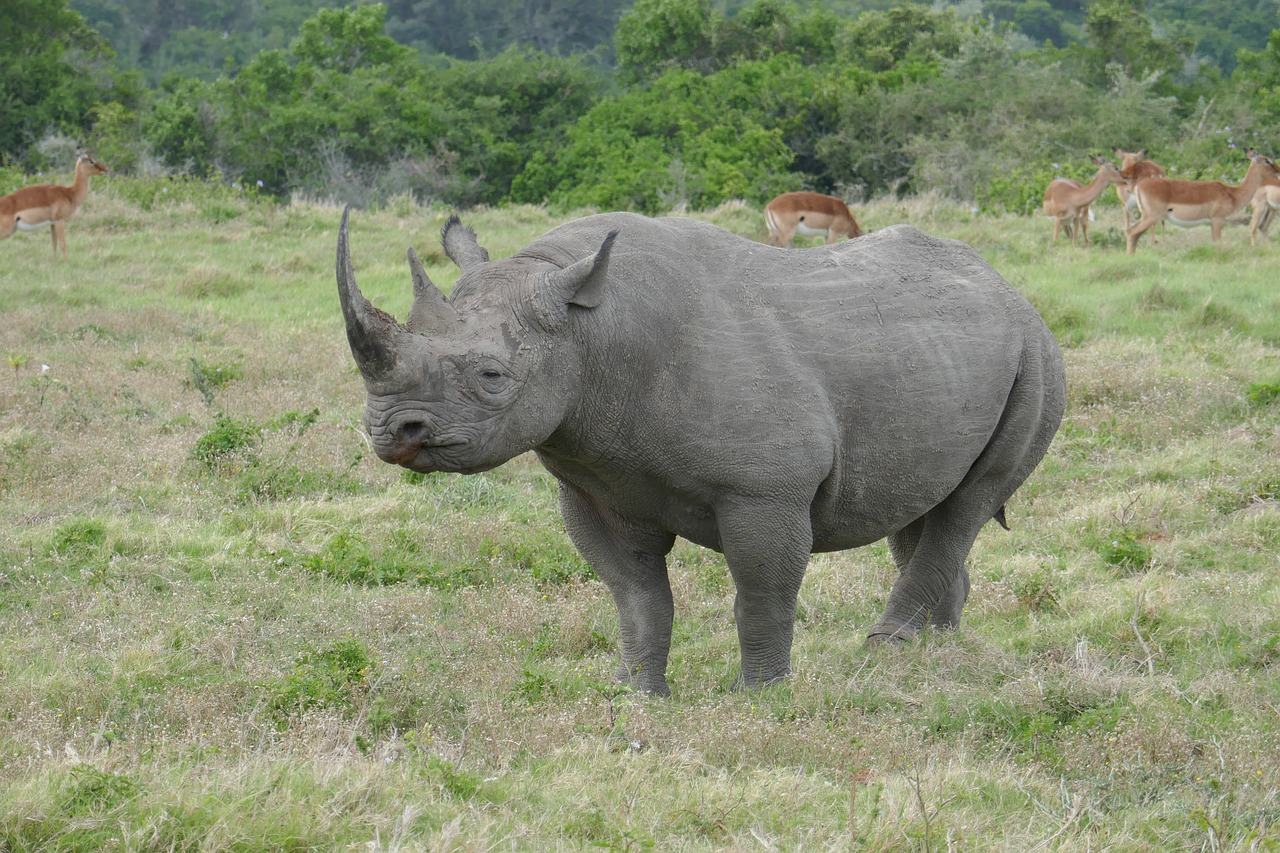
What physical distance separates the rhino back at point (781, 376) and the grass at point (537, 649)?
785 mm

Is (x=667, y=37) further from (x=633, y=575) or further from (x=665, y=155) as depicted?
(x=633, y=575)

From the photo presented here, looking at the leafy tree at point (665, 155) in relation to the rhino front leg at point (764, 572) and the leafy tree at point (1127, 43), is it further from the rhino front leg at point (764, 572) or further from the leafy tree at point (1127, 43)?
the rhino front leg at point (764, 572)

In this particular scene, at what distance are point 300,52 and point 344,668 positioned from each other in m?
34.6

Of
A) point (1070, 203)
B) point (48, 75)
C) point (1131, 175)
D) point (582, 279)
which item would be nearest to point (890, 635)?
point (582, 279)

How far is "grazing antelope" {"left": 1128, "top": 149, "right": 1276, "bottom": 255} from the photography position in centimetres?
1758

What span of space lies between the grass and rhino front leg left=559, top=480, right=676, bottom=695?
8.1 inches

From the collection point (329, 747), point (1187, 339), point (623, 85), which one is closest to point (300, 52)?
point (623, 85)

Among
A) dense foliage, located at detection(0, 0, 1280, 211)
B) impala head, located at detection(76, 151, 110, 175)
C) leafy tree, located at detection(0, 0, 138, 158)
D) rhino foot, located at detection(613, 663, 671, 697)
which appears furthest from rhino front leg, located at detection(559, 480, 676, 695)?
leafy tree, located at detection(0, 0, 138, 158)

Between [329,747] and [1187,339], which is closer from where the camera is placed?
[329,747]

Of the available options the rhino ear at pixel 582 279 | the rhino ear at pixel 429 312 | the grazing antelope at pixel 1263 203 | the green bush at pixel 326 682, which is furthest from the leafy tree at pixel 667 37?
the rhino ear at pixel 429 312

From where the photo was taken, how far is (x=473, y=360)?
15.4ft

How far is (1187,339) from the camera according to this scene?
1245cm

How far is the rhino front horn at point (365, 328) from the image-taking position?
4301mm

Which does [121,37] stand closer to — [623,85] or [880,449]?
[623,85]
